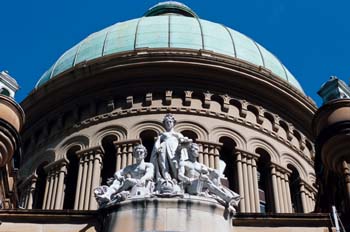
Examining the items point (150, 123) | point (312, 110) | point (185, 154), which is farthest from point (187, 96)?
point (185, 154)

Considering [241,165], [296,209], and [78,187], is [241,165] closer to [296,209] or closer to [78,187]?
[296,209]

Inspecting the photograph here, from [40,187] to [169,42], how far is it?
8839 millimetres

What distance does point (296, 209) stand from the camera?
104 feet

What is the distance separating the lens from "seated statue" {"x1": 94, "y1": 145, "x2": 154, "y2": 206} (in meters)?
18.3

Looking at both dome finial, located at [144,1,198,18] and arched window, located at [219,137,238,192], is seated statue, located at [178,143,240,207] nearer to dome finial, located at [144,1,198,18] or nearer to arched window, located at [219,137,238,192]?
arched window, located at [219,137,238,192]

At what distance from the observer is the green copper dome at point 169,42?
35.7 metres

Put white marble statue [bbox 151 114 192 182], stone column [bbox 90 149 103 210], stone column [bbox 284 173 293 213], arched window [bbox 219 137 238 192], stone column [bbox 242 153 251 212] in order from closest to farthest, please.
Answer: white marble statue [bbox 151 114 192 182]
stone column [bbox 242 153 251 212]
stone column [bbox 90 149 103 210]
stone column [bbox 284 173 293 213]
arched window [bbox 219 137 238 192]

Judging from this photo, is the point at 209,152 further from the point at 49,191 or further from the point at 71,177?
the point at 49,191

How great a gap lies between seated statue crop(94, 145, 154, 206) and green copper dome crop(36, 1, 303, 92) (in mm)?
16276

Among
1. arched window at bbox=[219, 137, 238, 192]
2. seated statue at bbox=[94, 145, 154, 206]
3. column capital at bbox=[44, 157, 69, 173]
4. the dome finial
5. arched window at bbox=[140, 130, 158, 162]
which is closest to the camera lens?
seated statue at bbox=[94, 145, 154, 206]

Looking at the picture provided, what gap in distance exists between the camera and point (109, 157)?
32438 mm

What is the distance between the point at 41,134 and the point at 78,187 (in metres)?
4.67

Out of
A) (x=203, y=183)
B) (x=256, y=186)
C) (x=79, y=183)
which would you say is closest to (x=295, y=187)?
(x=256, y=186)

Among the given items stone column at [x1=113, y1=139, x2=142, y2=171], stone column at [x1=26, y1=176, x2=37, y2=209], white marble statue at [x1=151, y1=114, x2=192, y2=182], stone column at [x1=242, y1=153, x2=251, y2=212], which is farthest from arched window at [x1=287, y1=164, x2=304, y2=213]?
white marble statue at [x1=151, y1=114, x2=192, y2=182]
